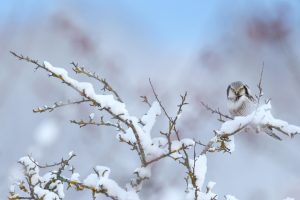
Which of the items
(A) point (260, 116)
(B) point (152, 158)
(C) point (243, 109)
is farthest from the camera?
(C) point (243, 109)

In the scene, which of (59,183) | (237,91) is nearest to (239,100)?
(237,91)

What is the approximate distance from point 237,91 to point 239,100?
236mm

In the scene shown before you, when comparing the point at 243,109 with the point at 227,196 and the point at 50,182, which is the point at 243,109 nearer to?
the point at 227,196

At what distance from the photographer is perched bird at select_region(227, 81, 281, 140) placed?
6383 mm

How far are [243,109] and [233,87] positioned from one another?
511 mm

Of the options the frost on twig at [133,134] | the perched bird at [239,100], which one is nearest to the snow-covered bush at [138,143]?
the frost on twig at [133,134]

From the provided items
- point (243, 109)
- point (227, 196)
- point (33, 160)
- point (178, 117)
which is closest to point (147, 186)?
point (178, 117)

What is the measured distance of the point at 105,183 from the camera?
3793 millimetres

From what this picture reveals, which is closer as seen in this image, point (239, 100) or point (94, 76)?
point (94, 76)

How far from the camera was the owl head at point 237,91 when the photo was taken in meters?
6.59

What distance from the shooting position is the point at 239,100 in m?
6.47

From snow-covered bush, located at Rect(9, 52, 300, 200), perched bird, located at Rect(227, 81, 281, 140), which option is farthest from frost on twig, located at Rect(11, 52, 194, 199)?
perched bird, located at Rect(227, 81, 281, 140)

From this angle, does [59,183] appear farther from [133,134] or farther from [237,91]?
[237,91]

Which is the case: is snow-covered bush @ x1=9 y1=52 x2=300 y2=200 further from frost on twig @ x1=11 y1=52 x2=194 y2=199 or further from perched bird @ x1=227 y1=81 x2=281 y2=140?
perched bird @ x1=227 y1=81 x2=281 y2=140
